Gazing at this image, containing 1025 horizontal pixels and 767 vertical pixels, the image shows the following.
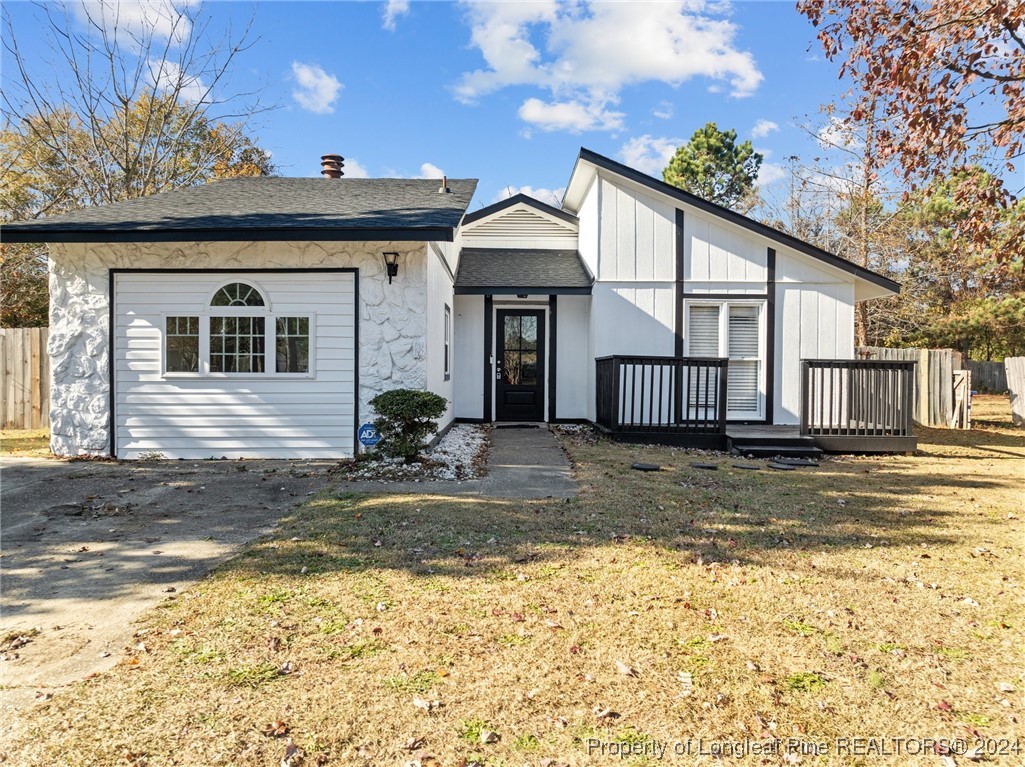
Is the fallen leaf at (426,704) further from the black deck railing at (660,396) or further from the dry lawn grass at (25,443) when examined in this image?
the dry lawn grass at (25,443)

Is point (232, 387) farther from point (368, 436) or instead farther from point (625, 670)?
point (625, 670)

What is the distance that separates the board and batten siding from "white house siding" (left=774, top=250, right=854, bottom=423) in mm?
7396

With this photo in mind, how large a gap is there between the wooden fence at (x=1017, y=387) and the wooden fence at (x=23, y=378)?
20008 mm

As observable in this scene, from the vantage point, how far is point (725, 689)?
99.5 inches

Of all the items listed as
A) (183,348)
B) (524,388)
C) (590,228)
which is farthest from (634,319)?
(183,348)

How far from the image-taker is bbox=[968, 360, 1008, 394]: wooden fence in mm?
22062

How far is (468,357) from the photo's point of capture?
1184cm

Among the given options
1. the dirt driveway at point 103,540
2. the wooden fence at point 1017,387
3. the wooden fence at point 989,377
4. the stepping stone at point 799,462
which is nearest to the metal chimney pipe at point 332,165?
the dirt driveway at point 103,540

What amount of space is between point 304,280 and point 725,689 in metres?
6.92

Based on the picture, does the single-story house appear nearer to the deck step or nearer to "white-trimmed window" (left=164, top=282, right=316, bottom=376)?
"white-trimmed window" (left=164, top=282, right=316, bottom=376)

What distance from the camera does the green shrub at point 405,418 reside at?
6926mm

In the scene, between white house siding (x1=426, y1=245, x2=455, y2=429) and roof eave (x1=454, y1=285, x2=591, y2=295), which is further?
roof eave (x1=454, y1=285, x2=591, y2=295)

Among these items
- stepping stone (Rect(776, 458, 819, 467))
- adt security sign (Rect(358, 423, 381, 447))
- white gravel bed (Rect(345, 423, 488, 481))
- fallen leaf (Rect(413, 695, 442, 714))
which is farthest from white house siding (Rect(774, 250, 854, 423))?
fallen leaf (Rect(413, 695, 442, 714))

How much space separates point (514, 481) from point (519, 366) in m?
5.53
